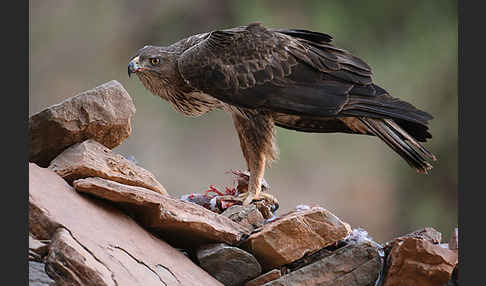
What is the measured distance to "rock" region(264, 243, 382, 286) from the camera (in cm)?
291

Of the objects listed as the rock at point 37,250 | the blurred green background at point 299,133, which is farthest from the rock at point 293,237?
the blurred green background at point 299,133

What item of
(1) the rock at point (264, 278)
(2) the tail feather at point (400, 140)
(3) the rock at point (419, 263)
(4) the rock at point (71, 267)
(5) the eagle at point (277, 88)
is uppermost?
(5) the eagle at point (277, 88)

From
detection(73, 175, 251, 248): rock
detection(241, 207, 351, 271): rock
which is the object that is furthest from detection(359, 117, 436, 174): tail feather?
detection(73, 175, 251, 248): rock

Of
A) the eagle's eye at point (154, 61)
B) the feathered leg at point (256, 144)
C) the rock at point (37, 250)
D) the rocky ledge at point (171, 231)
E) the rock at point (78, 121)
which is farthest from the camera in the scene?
the eagle's eye at point (154, 61)

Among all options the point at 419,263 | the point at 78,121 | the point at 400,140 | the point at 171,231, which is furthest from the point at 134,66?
the point at 419,263

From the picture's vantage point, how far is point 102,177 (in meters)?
2.97

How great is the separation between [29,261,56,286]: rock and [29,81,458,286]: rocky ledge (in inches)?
9.2

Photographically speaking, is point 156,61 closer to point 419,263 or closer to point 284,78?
point 284,78

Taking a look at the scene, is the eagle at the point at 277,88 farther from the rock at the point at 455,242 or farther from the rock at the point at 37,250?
the rock at the point at 37,250

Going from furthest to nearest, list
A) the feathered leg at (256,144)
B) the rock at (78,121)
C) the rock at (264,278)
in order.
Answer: the feathered leg at (256,144) → the rock at (78,121) → the rock at (264,278)

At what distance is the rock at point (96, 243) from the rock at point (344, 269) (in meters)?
0.41

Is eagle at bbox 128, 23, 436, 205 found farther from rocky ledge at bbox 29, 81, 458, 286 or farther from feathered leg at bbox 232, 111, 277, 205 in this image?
rocky ledge at bbox 29, 81, 458, 286

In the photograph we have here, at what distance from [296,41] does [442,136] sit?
3.27 meters

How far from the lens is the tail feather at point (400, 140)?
3221 mm
